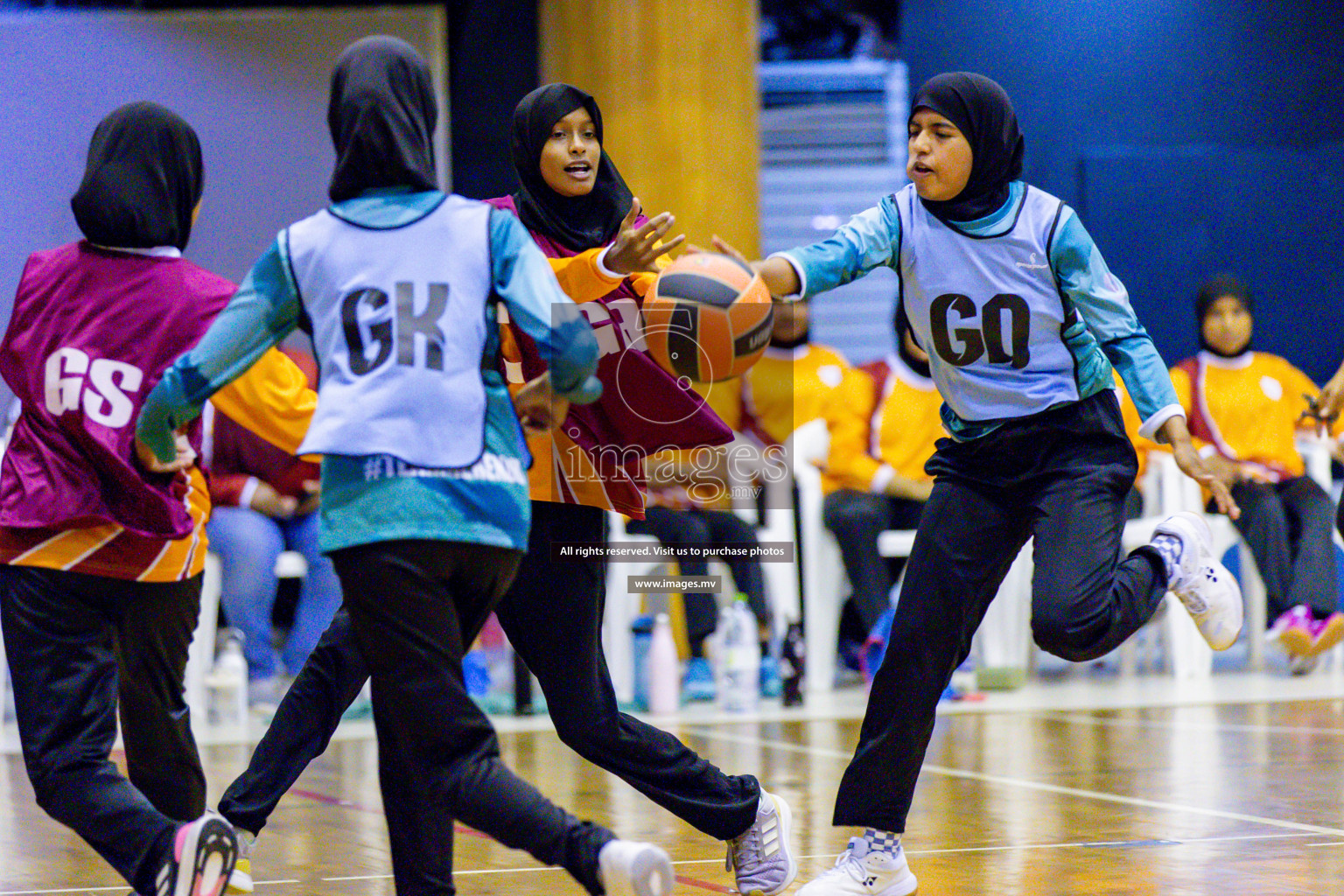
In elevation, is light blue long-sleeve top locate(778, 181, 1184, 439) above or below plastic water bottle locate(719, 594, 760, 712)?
above

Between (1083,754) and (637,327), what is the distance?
2.73 metres

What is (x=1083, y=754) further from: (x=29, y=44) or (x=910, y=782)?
(x=29, y=44)

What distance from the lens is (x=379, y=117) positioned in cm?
266

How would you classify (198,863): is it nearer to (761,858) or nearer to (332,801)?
(761,858)

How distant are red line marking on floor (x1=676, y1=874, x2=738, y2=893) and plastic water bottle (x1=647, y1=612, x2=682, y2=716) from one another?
332cm

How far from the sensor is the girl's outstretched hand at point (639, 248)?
309 centimetres

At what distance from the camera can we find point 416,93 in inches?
106

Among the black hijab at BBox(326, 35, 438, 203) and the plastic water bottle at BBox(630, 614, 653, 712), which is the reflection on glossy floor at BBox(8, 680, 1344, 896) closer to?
the plastic water bottle at BBox(630, 614, 653, 712)

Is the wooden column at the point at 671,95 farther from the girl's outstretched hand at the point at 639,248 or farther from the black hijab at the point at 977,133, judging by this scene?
the girl's outstretched hand at the point at 639,248

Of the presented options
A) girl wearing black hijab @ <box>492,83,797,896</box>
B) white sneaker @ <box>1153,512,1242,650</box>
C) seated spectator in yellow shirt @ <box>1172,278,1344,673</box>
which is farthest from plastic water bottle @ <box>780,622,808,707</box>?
girl wearing black hijab @ <box>492,83,797,896</box>

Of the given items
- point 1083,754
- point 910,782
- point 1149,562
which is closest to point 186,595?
point 910,782

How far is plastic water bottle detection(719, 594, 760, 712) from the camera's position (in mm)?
7047

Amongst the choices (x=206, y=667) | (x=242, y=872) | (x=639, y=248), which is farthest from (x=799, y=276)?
(x=206, y=667)

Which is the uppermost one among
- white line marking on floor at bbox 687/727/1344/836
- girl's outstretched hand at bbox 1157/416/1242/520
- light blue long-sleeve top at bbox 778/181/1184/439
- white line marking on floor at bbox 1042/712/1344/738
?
light blue long-sleeve top at bbox 778/181/1184/439
